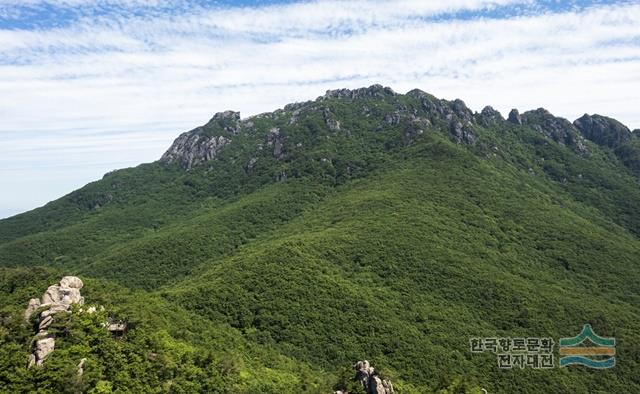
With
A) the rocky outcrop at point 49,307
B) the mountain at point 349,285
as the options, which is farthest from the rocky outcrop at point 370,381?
the rocky outcrop at point 49,307

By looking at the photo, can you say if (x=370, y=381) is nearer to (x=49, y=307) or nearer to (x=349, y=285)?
(x=49, y=307)

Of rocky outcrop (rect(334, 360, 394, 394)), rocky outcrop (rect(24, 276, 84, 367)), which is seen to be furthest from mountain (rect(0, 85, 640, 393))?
rocky outcrop (rect(334, 360, 394, 394))

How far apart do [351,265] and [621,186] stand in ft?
526

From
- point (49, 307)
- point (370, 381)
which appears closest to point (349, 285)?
point (370, 381)

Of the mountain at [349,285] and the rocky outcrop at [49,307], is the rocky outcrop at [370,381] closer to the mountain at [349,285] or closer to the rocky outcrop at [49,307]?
the mountain at [349,285]

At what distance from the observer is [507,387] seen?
7700cm

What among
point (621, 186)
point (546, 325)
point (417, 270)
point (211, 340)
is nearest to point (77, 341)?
point (211, 340)

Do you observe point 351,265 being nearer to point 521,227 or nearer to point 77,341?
point 521,227

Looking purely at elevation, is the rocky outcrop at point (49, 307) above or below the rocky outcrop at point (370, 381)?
above

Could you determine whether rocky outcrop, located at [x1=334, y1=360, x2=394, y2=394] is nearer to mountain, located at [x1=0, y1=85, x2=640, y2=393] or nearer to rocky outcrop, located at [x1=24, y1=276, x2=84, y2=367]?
mountain, located at [x1=0, y1=85, x2=640, y2=393]

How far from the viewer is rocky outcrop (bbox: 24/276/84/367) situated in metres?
37.4

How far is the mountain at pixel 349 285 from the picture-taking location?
147ft

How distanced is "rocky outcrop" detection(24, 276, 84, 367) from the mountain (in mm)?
926

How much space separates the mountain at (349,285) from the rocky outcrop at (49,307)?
0.93m
